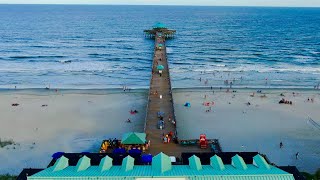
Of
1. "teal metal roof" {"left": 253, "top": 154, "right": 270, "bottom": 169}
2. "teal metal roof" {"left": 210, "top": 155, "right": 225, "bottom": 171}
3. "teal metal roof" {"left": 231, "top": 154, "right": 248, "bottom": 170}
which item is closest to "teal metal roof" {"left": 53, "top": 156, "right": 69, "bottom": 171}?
"teal metal roof" {"left": 210, "top": 155, "right": 225, "bottom": 171}

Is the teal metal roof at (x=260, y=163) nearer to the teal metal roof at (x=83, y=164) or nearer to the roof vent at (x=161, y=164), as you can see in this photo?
the roof vent at (x=161, y=164)

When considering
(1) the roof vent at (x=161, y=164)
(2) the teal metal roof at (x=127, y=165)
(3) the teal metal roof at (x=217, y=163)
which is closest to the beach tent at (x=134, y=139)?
(2) the teal metal roof at (x=127, y=165)

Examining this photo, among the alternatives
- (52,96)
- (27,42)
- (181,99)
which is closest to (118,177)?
(181,99)

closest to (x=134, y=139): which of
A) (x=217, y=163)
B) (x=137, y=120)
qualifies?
(x=217, y=163)

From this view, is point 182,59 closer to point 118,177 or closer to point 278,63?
point 278,63

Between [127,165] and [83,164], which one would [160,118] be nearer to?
[127,165]
